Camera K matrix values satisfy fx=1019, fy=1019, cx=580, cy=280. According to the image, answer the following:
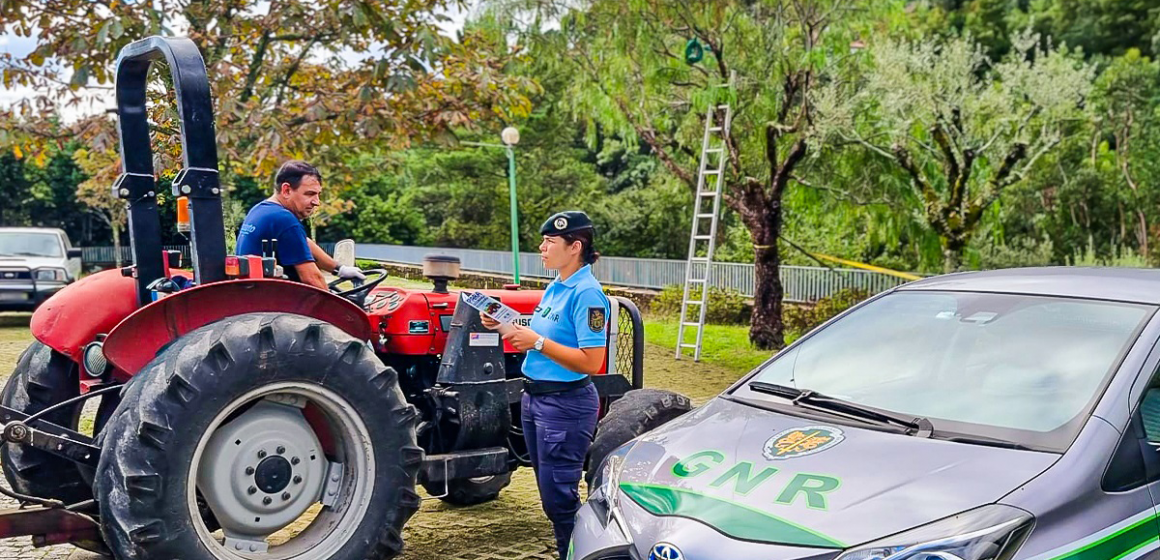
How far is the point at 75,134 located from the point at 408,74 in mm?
3506

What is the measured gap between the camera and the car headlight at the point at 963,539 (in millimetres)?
2711

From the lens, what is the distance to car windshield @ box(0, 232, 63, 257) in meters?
17.0

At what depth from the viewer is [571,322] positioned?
4434 millimetres

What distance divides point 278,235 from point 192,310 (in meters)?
0.72

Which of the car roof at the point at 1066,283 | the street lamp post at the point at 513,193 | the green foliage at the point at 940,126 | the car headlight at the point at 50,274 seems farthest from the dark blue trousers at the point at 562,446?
the car headlight at the point at 50,274

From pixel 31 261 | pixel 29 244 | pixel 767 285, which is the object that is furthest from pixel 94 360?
pixel 29 244

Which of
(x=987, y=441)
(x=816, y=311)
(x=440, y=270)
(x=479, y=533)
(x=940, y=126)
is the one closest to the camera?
(x=987, y=441)

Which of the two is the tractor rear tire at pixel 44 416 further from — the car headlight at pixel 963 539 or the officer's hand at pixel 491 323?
the car headlight at pixel 963 539

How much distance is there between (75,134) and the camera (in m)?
9.85

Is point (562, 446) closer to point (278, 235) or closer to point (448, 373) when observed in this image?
point (448, 373)

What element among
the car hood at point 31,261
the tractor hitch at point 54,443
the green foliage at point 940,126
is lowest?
the tractor hitch at point 54,443

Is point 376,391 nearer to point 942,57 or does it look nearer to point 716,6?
point 716,6

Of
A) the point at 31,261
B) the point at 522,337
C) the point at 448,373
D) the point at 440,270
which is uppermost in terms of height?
the point at 440,270

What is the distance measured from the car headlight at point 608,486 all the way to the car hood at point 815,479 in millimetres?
46
